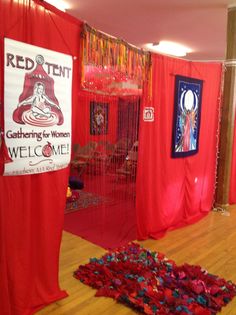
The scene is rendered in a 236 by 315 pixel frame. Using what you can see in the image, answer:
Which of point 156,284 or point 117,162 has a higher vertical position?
point 117,162

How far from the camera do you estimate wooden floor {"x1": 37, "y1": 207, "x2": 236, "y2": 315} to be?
7.34ft

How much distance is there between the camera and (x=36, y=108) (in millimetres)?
1974

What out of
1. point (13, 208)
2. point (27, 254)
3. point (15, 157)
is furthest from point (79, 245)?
point (15, 157)

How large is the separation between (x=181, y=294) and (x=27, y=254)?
4.08 ft

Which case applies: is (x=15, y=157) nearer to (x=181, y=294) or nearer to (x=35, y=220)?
(x=35, y=220)

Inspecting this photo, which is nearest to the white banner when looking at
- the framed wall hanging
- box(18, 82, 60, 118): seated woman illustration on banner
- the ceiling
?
box(18, 82, 60, 118): seated woman illustration on banner

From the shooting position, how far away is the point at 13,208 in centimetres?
193

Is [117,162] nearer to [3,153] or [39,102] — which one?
[39,102]

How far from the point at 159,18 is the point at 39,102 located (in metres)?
3.40

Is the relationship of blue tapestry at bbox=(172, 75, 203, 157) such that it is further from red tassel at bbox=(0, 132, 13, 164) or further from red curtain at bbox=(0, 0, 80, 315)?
red tassel at bbox=(0, 132, 13, 164)

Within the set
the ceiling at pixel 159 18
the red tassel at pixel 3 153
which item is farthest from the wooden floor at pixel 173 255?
the ceiling at pixel 159 18

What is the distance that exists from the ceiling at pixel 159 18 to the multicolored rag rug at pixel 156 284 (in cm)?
324

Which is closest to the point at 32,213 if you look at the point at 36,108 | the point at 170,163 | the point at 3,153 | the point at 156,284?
the point at 3,153

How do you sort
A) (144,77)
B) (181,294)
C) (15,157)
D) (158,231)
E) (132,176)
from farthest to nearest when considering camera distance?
(132,176)
(158,231)
(144,77)
(181,294)
(15,157)
